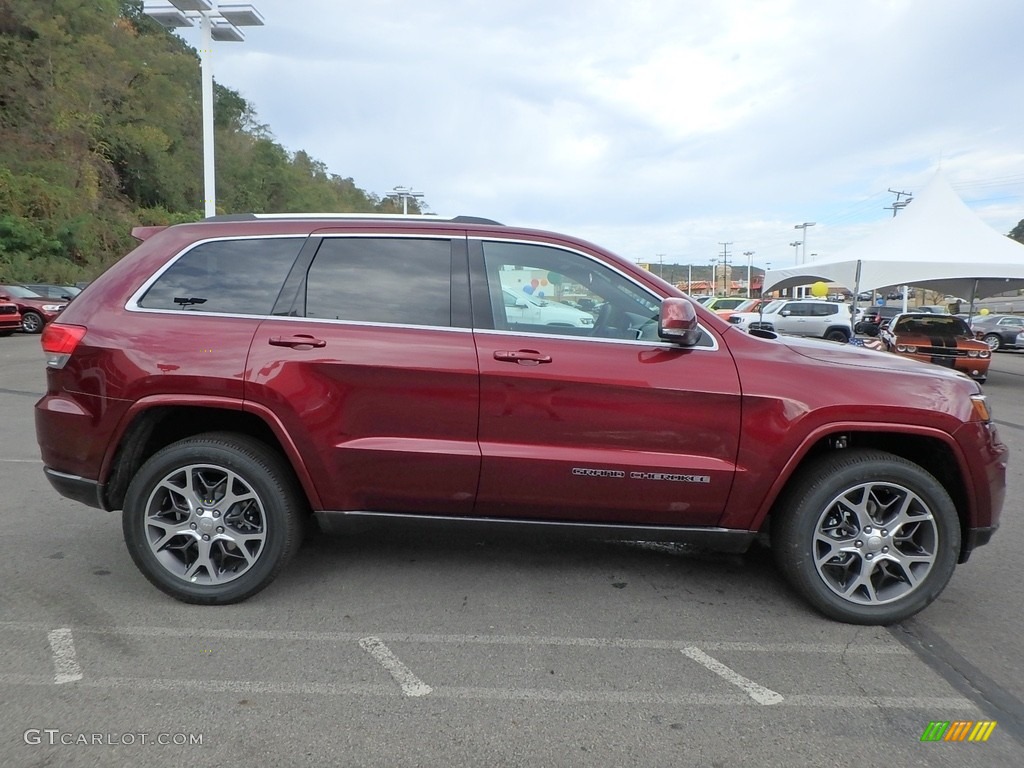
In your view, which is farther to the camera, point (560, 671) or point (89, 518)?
point (89, 518)

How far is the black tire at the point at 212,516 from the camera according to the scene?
3.46 m

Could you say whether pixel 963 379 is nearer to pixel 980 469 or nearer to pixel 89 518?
pixel 980 469

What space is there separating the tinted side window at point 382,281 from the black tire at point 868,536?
1968 mm

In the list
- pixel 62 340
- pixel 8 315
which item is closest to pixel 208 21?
pixel 8 315

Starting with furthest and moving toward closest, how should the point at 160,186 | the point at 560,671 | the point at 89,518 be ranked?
1. the point at 160,186
2. the point at 89,518
3. the point at 560,671

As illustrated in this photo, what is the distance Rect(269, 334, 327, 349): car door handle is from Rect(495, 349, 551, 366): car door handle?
84 centimetres

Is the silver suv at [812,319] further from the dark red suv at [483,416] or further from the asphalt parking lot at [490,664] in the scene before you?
the dark red suv at [483,416]

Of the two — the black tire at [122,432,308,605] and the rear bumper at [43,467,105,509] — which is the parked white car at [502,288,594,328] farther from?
the rear bumper at [43,467,105,509]

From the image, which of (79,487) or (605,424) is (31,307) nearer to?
(79,487)

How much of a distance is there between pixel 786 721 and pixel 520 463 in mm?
1502

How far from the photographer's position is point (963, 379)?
141 inches

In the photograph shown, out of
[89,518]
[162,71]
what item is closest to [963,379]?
[89,518]

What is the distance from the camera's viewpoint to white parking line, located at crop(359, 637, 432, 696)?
2877mm

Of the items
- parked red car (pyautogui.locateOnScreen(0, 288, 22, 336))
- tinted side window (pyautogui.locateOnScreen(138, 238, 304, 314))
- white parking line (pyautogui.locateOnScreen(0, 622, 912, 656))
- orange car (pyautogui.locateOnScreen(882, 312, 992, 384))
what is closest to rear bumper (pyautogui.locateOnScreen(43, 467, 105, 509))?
white parking line (pyautogui.locateOnScreen(0, 622, 912, 656))
